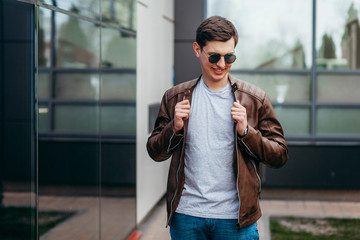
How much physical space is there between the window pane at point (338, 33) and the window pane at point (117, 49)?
4.18 meters

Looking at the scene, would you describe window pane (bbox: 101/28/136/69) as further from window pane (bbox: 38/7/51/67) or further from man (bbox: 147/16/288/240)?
man (bbox: 147/16/288/240)

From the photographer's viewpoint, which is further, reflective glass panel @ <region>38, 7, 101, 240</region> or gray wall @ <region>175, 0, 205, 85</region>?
gray wall @ <region>175, 0, 205, 85</region>

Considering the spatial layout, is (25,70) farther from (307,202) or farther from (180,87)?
(307,202)

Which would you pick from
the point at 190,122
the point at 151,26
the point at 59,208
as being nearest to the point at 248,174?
the point at 190,122

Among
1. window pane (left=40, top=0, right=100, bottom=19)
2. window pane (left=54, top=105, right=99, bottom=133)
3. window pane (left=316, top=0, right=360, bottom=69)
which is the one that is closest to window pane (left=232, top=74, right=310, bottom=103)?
window pane (left=316, top=0, right=360, bottom=69)

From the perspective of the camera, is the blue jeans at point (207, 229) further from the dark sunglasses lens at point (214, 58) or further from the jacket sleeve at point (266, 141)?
the dark sunglasses lens at point (214, 58)

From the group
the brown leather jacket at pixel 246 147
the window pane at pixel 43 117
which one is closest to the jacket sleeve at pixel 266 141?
the brown leather jacket at pixel 246 147

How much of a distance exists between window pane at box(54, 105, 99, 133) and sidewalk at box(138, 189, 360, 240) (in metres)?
2.21

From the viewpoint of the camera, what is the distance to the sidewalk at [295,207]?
7.21 meters

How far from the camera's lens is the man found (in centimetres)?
290

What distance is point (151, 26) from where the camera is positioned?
293 inches

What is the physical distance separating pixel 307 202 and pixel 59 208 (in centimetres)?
582

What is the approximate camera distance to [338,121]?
957cm

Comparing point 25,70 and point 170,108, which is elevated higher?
point 25,70
